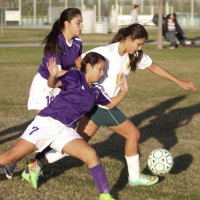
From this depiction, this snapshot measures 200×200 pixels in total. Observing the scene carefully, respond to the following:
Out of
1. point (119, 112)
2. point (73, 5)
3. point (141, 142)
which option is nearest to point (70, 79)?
point (119, 112)

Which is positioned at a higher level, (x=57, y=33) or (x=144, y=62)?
(x=57, y=33)

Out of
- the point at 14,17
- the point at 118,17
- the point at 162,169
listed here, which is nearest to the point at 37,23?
the point at 14,17

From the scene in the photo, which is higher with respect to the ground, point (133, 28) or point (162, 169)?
point (133, 28)

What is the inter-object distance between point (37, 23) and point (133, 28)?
6822 cm

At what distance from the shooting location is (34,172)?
6320 millimetres

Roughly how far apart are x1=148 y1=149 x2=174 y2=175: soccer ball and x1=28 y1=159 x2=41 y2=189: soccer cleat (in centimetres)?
127

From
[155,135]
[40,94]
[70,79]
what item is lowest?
[155,135]

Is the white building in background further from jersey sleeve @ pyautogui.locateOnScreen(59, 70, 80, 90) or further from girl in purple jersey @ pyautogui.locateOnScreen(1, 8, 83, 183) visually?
jersey sleeve @ pyautogui.locateOnScreen(59, 70, 80, 90)

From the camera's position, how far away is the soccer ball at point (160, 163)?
21.9 feet

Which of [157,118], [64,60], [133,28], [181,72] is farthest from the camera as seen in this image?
[181,72]

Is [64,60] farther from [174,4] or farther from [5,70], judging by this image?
[174,4]

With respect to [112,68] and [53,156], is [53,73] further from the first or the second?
[53,156]

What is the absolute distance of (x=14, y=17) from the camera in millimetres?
69188

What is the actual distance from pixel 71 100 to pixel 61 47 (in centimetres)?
111
